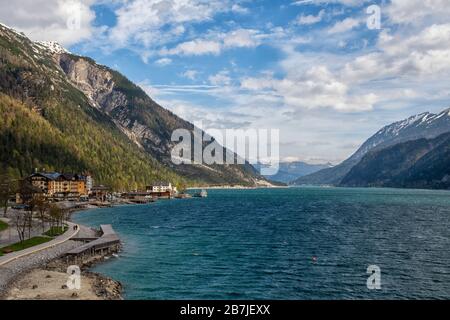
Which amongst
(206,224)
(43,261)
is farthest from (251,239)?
(43,261)

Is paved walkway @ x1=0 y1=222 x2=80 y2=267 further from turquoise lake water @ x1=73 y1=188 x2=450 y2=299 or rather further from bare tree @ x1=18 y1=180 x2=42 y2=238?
turquoise lake water @ x1=73 y1=188 x2=450 y2=299

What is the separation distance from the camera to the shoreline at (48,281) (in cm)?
4678

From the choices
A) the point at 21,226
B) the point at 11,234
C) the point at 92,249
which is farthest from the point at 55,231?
the point at 92,249

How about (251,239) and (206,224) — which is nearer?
(251,239)

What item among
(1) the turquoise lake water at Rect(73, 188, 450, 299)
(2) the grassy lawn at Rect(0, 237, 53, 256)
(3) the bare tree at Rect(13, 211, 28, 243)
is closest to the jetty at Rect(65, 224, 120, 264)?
(1) the turquoise lake water at Rect(73, 188, 450, 299)

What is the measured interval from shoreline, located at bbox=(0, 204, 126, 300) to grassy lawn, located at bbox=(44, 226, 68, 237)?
2788cm

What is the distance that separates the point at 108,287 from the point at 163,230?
222 feet

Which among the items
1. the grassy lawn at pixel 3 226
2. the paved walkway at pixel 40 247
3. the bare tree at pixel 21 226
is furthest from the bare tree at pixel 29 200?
the paved walkway at pixel 40 247

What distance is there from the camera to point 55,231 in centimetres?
10638

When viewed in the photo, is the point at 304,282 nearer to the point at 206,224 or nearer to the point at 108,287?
the point at 108,287
